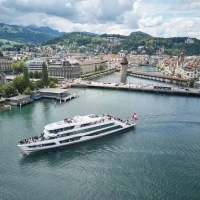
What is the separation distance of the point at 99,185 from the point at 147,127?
20.4 meters

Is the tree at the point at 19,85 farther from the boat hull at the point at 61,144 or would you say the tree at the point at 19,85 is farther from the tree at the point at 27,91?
the boat hull at the point at 61,144

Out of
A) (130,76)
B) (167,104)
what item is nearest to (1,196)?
(167,104)

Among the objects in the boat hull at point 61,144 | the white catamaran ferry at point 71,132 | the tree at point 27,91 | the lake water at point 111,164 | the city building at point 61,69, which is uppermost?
the city building at point 61,69

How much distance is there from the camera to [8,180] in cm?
2942

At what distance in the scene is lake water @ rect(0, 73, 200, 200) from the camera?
27656 millimetres

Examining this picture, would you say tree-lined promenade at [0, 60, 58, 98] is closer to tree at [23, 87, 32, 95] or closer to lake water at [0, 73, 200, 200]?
tree at [23, 87, 32, 95]

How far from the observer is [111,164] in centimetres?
3297

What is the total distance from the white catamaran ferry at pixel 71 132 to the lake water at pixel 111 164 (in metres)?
1.09

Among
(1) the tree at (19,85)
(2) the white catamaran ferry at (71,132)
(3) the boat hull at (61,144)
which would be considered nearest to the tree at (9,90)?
(1) the tree at (19,85)

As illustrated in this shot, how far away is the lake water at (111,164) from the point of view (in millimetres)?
27656

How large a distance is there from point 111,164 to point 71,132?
29.1ft

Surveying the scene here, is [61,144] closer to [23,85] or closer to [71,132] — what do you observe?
[71,132]

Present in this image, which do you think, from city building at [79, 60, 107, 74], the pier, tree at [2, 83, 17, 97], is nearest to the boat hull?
tree at [2, 83, 17, 97]

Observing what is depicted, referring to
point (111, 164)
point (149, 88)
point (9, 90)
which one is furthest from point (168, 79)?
point (111, 164)
